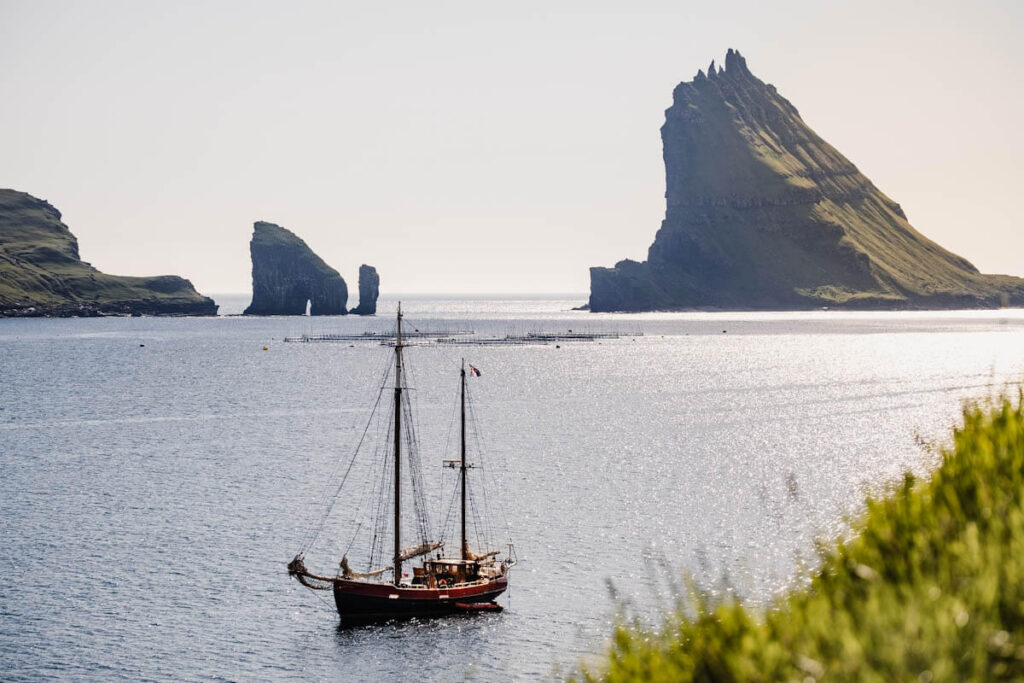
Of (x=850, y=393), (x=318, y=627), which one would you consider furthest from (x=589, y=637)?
(x=850, y=393)

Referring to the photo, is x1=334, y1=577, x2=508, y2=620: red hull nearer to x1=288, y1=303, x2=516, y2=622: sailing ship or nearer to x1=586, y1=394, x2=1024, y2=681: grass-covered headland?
x1=288, y1=303, x2=516, y2=622: sailing ship

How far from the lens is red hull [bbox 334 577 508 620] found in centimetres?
6091

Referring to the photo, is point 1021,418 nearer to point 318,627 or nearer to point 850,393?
point 318,627

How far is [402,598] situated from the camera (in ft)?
204

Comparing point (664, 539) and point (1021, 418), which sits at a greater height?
point (1021, 418)

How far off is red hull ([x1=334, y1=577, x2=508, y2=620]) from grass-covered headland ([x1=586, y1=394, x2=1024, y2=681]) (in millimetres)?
47037

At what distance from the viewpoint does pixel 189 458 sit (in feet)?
370

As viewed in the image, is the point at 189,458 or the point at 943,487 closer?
the point at 943,487

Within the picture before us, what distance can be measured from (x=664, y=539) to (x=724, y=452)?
43303 millimetres

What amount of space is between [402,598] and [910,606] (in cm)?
5363

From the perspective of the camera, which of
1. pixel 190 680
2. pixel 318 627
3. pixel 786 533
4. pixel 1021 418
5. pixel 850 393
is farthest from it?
pixel 850 393

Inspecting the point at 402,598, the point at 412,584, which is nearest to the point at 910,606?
the point at 402,598

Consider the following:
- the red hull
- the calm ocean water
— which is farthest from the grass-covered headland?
the red hull

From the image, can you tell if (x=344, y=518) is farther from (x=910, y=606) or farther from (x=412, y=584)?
(x=910, y=606)
